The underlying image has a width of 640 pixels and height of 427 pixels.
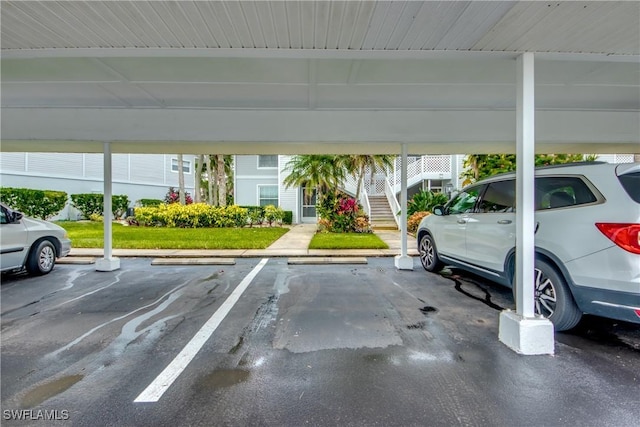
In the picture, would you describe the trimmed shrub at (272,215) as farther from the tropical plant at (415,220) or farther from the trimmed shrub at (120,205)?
the trimmed shrub at (120,205)

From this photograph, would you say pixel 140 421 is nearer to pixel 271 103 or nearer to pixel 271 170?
pixel 271 103

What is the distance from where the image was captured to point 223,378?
2.58m

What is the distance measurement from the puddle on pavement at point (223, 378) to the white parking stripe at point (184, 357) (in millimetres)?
272

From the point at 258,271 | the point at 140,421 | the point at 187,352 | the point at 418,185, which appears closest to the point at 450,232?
the point at 258,271

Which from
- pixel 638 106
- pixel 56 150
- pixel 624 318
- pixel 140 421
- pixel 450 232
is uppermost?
pixel 638 106

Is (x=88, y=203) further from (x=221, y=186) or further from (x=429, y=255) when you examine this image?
(x=429, y=255)

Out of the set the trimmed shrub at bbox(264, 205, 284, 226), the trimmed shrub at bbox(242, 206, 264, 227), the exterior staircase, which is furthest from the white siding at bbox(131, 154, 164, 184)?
the exterior staircase

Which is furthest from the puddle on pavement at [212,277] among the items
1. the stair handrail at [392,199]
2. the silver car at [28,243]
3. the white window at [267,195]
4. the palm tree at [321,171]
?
the white window at [267,195]

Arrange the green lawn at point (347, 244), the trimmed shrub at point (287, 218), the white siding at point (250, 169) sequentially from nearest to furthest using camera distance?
the green lawn at point (347, 244) < the trimmed shrub at point (287, 218) < the white siding at point (250, 169)

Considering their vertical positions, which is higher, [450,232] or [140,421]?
[450,232]

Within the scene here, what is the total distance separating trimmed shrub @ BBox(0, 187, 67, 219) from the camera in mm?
13273

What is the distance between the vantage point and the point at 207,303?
4543 mm

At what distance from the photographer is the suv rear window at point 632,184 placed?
2.82 m

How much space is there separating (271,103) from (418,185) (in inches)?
638
